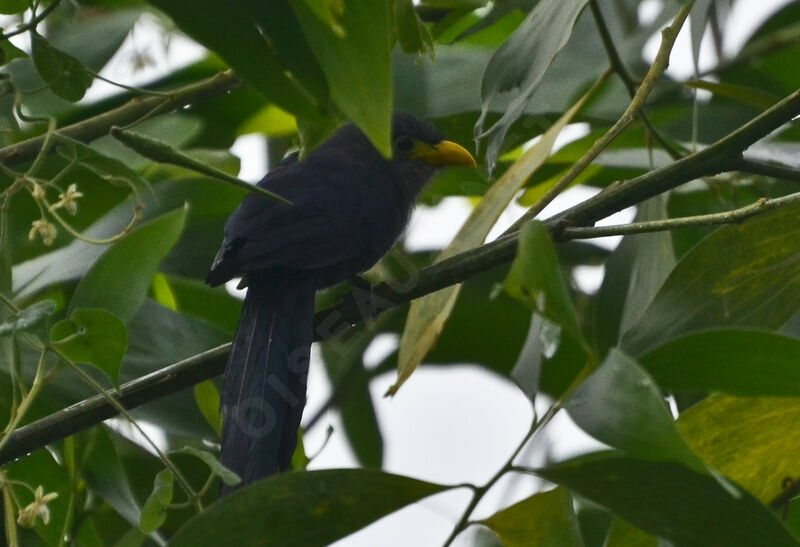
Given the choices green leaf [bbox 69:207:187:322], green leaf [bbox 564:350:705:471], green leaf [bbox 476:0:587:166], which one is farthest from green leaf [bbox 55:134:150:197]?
green leaf [bbox 564:350:705:471]

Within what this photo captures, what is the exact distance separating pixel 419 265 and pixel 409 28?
1.58 metres

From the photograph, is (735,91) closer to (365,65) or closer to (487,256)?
(487,256)

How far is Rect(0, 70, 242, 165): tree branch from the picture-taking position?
2.40 m

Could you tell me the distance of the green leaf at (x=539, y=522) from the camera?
1.77 m

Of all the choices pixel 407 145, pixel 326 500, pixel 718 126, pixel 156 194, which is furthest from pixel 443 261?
pixel 407 145

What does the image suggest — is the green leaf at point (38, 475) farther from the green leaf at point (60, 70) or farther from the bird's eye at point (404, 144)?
the bird's eye at point (404, 144)

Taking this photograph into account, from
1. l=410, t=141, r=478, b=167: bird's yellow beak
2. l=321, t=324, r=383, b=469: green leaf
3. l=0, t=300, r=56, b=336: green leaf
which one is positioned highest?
l=410, t=141, r=478, b=167: bird's yellow beak

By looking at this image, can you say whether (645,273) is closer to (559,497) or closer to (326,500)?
(559,497)

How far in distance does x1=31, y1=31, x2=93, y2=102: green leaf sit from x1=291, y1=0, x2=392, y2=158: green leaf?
77 centimetres

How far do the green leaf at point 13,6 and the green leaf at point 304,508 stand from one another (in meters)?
0.80

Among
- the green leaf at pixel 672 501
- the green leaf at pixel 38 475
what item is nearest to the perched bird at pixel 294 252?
the green leaf at pixel 38 475

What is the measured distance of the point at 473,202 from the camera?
13.2ft

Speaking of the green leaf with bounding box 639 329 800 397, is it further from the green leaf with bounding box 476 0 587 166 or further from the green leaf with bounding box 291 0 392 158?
the green leaf with bounding box 291 0 392 158

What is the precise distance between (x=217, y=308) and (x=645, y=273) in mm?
1070
